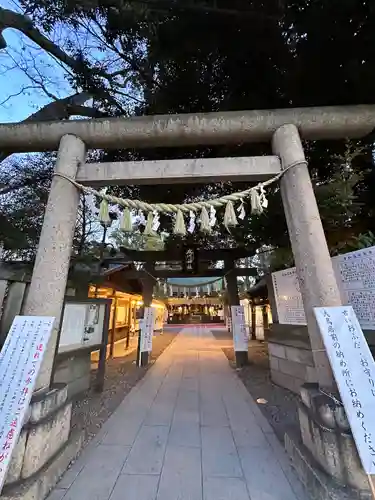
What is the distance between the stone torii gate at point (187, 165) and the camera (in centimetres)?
226

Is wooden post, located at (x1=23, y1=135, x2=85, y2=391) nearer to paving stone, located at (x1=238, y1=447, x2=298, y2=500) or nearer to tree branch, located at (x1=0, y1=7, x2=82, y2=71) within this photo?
paving stone, located at (x1=238, y1=447, x2=298, y2=500)

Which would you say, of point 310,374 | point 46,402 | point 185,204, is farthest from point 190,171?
point 310,374

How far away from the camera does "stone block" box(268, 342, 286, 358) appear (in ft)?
15.7

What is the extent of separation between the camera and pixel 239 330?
6.74 metres

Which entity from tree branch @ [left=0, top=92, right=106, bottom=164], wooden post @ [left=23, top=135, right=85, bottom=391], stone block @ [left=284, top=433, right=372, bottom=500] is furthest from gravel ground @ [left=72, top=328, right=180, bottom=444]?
tree branch @ [left=0, top=92, right=106, bottom=164]

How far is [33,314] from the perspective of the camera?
2186mm

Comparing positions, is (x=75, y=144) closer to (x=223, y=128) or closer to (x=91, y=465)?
(x=223, y=128)

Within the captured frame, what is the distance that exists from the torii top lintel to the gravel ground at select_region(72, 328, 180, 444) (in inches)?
125

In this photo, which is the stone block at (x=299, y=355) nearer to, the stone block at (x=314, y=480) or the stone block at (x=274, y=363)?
the stone block at (x=274, y=363)

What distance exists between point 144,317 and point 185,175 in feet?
17.3

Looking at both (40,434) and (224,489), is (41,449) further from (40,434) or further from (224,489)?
(224,489)

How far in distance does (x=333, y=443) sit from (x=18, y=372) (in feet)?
7.54

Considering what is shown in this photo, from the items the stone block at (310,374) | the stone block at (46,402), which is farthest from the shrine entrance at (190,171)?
the stone block at (310,374)

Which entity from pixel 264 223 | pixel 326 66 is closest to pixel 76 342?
pixel 264 223
